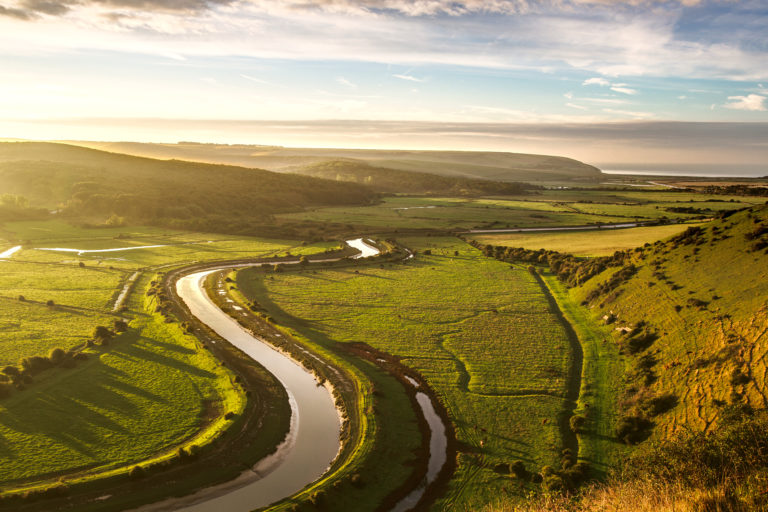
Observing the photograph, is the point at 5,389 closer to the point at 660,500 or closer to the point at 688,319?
the point at 660,500

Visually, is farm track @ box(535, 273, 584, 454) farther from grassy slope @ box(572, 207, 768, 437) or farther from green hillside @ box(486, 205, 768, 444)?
grassy slope @ box(572, 207, 768, 437)

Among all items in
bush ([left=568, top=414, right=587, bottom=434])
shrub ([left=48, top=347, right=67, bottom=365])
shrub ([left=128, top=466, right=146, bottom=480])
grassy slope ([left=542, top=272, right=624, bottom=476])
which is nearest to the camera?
shrub ([left=128, top=466, right=146, bottom=480])

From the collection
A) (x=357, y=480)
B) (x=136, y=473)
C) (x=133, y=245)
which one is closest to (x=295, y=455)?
(x=357, y=480)

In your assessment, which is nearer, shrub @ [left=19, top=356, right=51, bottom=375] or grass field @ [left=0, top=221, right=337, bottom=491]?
grass field @ [left=0, top=221, right=337, bottom=491]

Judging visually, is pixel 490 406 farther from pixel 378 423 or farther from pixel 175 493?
pixel 175 493

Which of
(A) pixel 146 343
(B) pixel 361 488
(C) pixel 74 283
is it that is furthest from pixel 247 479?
(C) pixel 74 283

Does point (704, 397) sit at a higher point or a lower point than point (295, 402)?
higher

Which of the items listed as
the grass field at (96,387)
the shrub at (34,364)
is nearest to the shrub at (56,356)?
the shrub at (34,364)

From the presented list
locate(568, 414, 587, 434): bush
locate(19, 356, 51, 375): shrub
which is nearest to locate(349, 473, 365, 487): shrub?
locate(568, 414, 587, 434): bush
